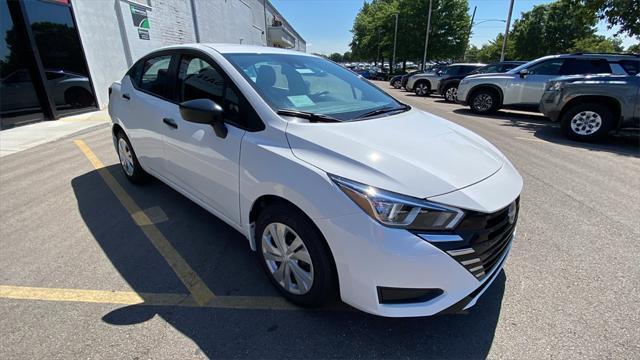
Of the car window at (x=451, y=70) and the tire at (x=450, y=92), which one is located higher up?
the car window at (x=451, y=70)

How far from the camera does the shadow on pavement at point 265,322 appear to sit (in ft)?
6.45

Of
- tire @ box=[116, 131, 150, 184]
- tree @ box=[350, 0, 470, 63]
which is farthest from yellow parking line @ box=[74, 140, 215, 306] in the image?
tree @ box=[350, 0, 470, 63]

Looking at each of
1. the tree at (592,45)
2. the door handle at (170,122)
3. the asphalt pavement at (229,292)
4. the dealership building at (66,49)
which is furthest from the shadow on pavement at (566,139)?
the tree at (592,45)

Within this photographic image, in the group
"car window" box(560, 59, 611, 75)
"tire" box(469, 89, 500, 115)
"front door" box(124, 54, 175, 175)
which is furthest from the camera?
"tire" box(469, 89, 500, 115)

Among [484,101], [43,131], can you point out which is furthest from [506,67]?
[43,131]

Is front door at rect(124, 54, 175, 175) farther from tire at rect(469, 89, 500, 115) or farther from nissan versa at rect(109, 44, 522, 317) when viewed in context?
tire at rect(469, 89, 500, 115)

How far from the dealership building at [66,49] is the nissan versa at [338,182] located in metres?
8.15

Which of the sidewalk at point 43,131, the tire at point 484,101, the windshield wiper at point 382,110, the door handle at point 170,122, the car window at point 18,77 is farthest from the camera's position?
the tire at point 484,101

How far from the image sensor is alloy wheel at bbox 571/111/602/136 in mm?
6730

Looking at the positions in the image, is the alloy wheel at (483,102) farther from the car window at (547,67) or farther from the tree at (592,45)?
the tree at (592,45)

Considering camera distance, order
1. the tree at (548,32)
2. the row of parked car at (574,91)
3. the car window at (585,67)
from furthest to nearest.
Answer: the tree at (548,32) < the car window at (585,67) < the row of parked car at (574,91)

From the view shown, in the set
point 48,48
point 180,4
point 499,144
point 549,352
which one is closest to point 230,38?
point 180,4

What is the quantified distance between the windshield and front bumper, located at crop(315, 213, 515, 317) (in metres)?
0.95

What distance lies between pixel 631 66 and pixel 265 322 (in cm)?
989
